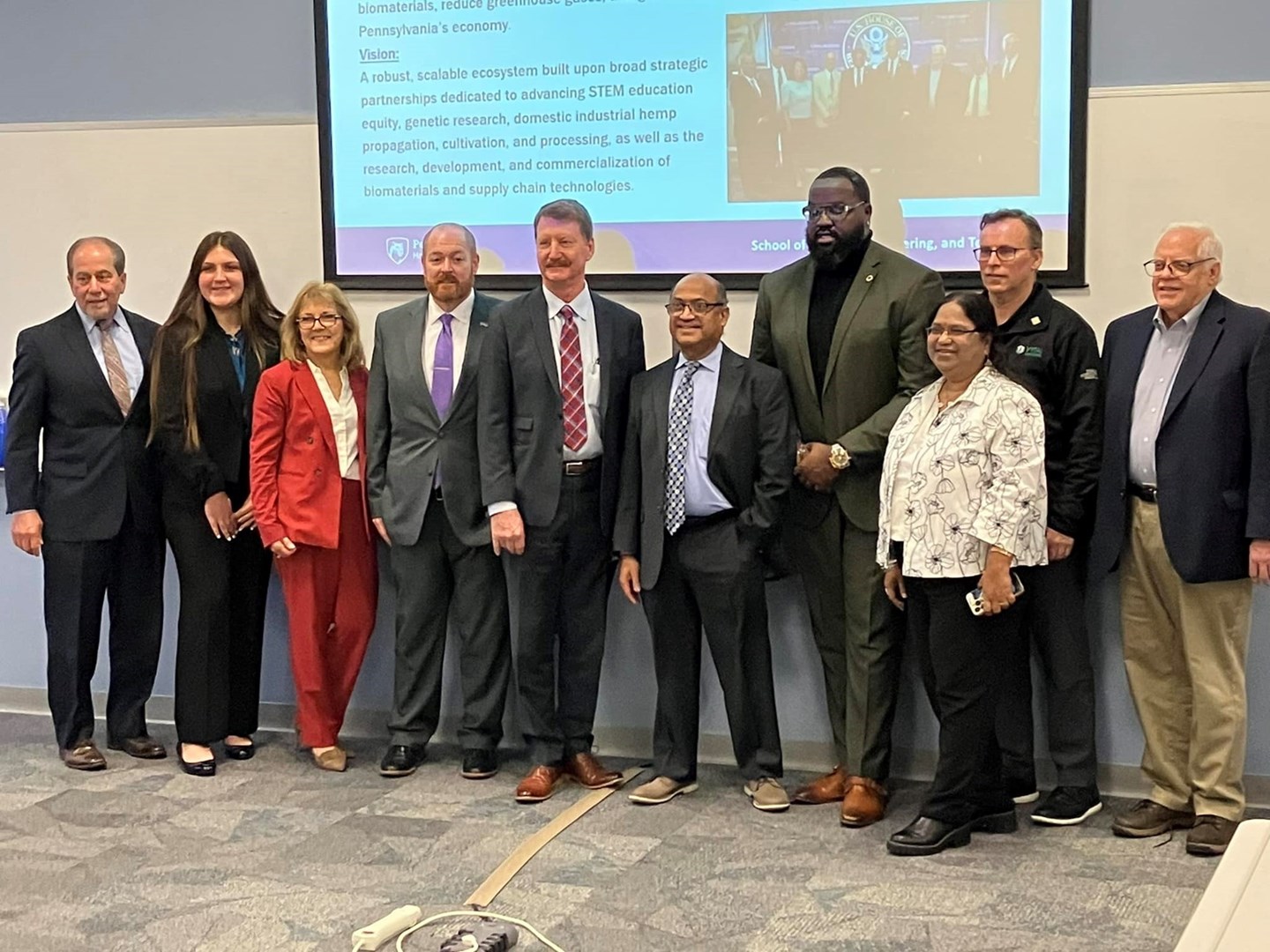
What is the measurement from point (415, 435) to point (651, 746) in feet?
4.14

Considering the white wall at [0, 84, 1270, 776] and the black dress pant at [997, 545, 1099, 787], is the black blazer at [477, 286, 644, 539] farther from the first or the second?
the black dress pant at [997, 545, 1099, 787]

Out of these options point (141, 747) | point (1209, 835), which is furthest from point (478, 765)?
point (1209, 835)

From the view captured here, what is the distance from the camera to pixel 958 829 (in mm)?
3719

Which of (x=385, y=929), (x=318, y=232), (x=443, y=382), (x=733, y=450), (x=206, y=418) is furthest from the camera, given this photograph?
(x=318, y=232)

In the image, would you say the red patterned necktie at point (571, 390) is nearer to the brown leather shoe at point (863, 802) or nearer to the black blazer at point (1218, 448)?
the brown leather shoe at point (863, 802)

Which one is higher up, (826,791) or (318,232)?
(318,232)

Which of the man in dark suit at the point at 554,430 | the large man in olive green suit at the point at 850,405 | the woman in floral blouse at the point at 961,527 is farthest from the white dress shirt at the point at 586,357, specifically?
the woman in floral blouse at the point at 961,527

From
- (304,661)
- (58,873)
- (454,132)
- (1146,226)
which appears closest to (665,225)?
(454,132)

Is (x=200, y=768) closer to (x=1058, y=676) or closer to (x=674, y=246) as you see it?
(x=674, y=246)

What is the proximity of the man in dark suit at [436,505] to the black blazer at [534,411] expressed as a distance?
0.54ft

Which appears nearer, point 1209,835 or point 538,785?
point 1209,835

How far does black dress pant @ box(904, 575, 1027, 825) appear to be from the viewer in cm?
361

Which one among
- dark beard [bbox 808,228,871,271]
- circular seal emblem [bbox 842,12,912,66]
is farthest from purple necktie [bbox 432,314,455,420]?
circular seal emblem [bbox 842,12,912,66]

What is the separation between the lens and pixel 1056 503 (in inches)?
151
